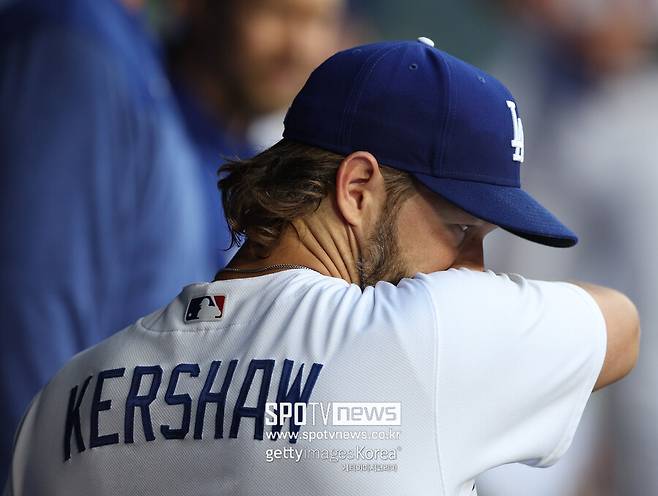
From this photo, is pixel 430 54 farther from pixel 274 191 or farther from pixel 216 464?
pixel 216 464

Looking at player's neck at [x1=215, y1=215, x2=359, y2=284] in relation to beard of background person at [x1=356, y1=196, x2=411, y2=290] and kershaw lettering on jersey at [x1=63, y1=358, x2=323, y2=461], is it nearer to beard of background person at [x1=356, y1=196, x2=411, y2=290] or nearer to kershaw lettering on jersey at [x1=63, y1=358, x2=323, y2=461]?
beard of background person at [x1=356, y1=196, x2=411, y2=290]

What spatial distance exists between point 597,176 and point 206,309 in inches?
137

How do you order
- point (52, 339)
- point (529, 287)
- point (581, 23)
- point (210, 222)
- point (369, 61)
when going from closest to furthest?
point (529, 287), point (369, 61), point (52, 339), point (210, 222), point (581, 23)

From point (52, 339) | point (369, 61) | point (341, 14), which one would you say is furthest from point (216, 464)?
point (341, 14)

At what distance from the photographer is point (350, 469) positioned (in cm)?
130

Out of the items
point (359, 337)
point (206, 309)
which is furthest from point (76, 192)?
point (359, 337)

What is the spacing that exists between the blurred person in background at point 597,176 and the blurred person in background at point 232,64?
120 cm

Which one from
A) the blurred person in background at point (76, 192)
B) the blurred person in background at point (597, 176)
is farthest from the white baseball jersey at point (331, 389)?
the blurred person in background at point (597, 176)

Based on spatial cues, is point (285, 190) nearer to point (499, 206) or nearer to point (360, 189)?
point (360, 189)

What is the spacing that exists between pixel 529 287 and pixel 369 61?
39cm

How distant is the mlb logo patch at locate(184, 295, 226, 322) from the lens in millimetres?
1421

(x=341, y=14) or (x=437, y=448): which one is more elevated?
(x=341, y=14)

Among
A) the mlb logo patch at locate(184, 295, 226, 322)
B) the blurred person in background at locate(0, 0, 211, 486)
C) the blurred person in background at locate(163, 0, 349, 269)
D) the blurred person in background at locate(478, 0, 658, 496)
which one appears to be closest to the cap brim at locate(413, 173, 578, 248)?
the mlb logo patch at locate(184, 295, 226, 322)

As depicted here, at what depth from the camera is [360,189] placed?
1.54 metres
